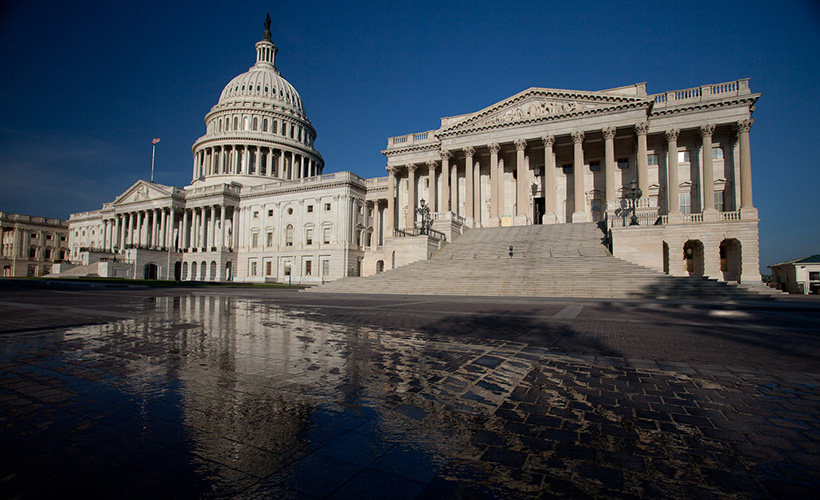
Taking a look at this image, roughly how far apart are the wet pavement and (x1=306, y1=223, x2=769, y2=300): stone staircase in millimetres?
14334

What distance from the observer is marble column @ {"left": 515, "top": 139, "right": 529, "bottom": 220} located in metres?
39.2

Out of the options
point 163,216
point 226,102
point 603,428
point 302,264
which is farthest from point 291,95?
point 603,428

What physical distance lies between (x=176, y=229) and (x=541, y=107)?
6953cm

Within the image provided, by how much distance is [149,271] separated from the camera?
68.2 m

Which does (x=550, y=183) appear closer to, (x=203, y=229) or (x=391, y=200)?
(x=391, y=200)

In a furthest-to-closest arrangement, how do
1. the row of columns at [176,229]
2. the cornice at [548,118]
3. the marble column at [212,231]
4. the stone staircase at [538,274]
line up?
the row of columns at [176,229] < the marble column at [212,231] < the cornice at [548,118] < the stone staircase at [538,274]

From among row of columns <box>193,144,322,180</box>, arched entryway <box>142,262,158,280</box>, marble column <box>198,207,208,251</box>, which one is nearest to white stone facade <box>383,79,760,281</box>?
marble column <box>198,207,208,251</box>

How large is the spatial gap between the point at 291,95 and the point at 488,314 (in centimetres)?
9234

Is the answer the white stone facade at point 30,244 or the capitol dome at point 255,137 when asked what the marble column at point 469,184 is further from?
the white stone facade at point 30,244

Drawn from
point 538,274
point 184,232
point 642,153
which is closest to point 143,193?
point 184,232

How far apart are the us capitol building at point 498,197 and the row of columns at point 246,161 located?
73cm

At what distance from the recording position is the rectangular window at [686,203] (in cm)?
3772

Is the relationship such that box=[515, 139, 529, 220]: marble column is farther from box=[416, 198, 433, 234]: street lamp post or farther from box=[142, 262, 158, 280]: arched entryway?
box=[142, 262, 158, 280]: arched entryway

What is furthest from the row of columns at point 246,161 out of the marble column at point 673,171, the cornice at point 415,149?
the marble column at point 673,171
